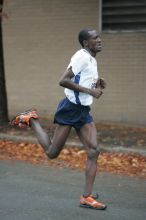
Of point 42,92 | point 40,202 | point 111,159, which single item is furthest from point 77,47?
point 40,202

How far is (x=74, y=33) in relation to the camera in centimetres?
1229

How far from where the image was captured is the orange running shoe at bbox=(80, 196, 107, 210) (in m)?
5.93

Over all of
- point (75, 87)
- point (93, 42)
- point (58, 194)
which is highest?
point (93, 42)

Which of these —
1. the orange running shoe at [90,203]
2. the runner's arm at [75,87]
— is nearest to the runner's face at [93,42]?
the runner's arm at [75,87]

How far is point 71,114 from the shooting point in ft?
19.3

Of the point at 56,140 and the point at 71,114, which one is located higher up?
the point at 71,114

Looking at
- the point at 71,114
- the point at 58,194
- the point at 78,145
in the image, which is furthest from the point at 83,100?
the point at 78,145

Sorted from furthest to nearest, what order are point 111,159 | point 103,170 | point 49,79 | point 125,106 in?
point 49,79 < point 125,106 < point 111,159 < point 103,170

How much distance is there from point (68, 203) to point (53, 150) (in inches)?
25.6

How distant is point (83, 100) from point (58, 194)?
4.61 ft

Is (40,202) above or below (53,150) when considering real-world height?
below

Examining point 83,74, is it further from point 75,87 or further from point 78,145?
point 78,145

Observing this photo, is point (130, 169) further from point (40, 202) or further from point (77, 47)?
point (77, 47)

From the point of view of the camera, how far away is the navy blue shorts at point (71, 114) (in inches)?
231
